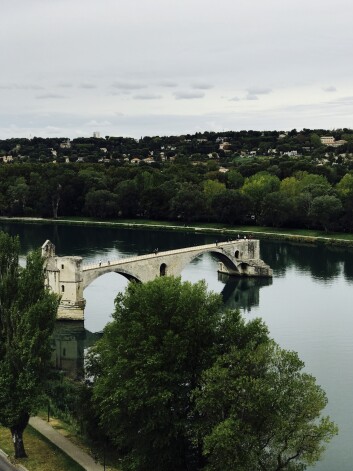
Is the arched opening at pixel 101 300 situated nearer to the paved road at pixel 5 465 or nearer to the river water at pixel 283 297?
the river water at pixel 283 297

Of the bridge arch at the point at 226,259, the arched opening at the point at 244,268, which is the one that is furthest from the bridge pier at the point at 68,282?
the arched opening at the point at 244,268

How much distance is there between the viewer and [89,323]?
50.1 metres

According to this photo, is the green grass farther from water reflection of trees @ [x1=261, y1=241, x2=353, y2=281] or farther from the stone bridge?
water reflection of trees @ [x1=261, y1=241, x2=353, y2=281]

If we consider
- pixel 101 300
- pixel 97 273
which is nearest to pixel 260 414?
pixel 97 273

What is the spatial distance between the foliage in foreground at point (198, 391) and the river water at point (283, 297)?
5.46m

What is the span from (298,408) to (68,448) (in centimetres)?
837

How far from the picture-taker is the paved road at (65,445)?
24.6 metres

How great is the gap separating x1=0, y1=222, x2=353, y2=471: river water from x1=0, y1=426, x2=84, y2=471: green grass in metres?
9.02

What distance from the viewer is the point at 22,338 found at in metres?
24.9

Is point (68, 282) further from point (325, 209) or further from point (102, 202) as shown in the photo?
point (102, 202)

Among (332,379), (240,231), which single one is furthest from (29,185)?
(332,379)

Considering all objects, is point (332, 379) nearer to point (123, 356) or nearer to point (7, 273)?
point (123, 356)

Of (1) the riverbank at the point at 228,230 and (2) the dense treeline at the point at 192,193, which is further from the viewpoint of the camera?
(2) the dense treeline at the point at 192,193

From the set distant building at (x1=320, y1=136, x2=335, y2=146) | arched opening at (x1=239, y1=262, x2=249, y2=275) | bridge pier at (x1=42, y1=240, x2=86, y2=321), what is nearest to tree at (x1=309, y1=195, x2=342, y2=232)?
arched opening at (x1=239, y1=262, x2=249, y2=275)
